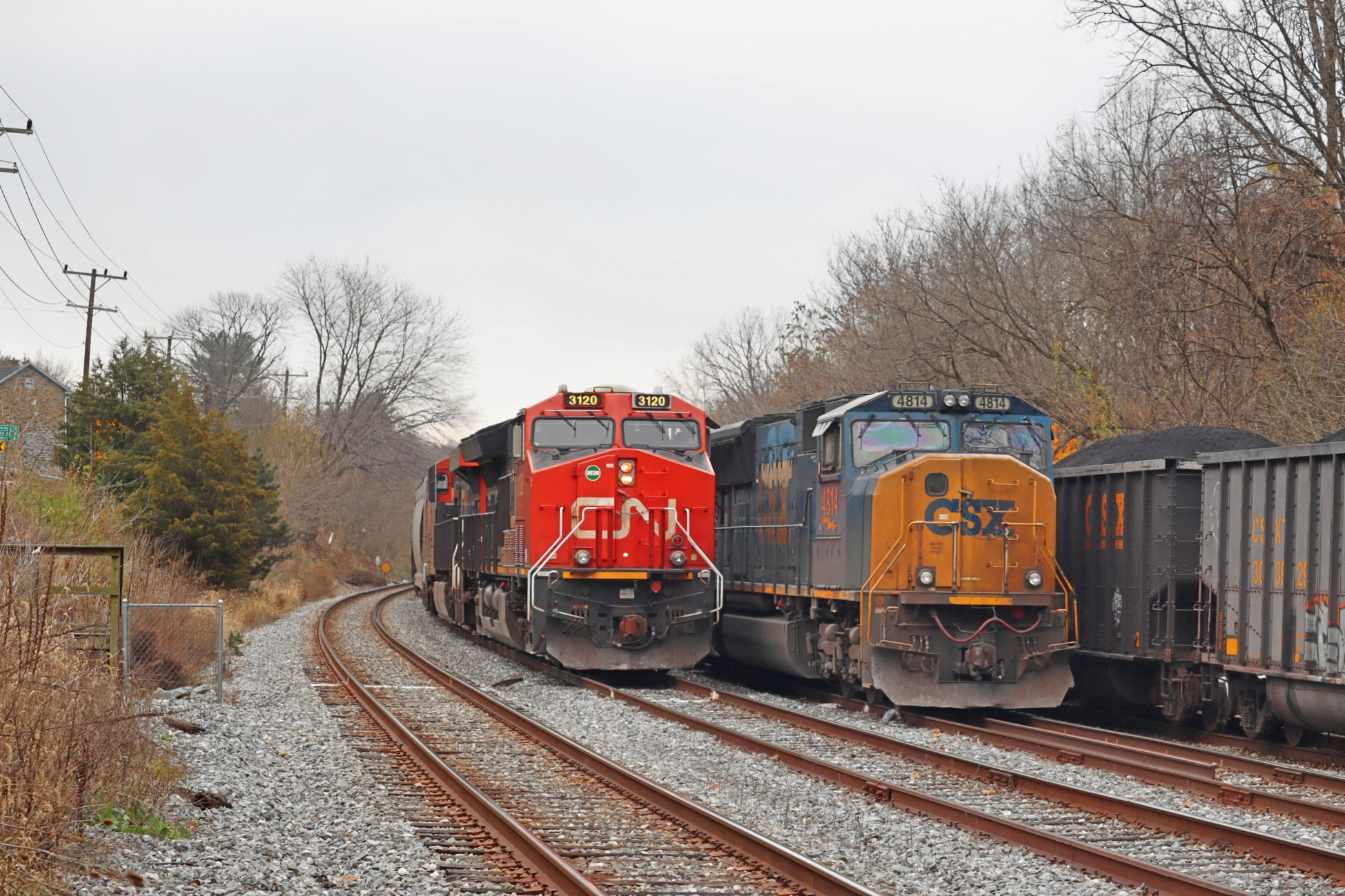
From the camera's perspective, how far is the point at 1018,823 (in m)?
8.54

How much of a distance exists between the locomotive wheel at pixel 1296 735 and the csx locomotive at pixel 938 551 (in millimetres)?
2421

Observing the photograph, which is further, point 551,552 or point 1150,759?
point 551,552

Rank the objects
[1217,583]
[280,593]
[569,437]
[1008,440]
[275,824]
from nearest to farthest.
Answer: [275,824] → [1217,583] → [1008,440] → [569,437] → [280,593]

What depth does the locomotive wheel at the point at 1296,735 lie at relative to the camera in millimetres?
12711

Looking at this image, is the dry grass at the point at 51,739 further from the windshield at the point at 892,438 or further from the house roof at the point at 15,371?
the house roof at the point at 15,371

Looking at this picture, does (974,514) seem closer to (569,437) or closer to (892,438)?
(892,438)

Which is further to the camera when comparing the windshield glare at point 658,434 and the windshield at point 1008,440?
the windshield glare at point 658,434

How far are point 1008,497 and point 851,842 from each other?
22.9 feet

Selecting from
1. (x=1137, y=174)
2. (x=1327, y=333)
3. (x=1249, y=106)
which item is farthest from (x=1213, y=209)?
(x=1137, y=174)

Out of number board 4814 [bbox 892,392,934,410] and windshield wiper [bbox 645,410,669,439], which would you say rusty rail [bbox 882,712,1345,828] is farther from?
windshield wiper [bbox 645,410,669,439]

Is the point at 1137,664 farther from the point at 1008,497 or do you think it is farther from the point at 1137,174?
the point at 1137,174

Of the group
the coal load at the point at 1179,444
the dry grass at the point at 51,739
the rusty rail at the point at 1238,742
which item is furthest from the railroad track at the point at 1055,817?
the dry grass at the point at 51,739

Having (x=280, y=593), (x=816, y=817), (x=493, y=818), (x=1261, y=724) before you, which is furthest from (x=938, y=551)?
(x=280, y=593)

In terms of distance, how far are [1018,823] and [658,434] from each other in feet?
35.9
